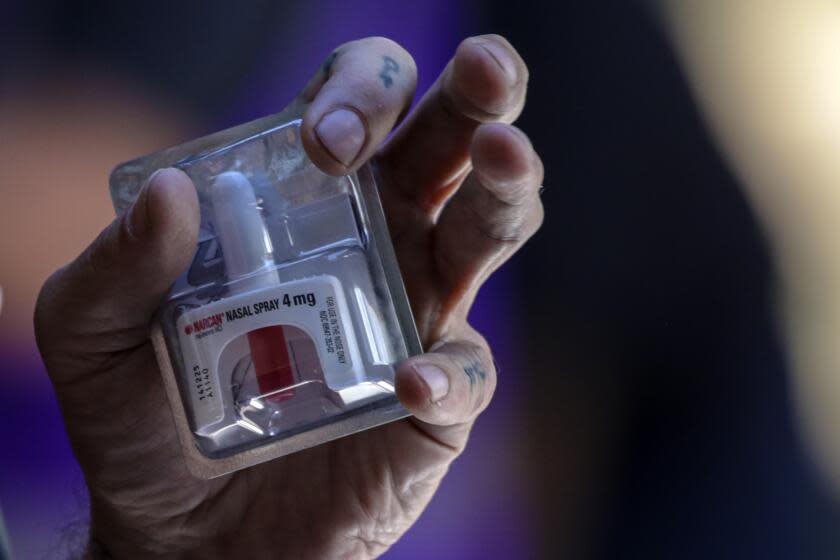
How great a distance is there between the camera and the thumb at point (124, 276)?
51cm

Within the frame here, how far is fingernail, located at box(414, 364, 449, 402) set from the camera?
0.51 metres

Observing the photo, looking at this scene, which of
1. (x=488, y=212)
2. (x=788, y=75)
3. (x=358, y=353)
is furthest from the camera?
(x=788, y=75)

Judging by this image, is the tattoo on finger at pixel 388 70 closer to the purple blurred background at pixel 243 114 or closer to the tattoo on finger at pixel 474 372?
the tattoo on finger at pixel 474 372

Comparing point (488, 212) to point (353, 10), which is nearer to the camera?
point (488, 212)

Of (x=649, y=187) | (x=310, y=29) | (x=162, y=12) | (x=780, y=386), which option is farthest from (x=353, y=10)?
(x=780, y=386)

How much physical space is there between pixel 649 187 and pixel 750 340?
210mm

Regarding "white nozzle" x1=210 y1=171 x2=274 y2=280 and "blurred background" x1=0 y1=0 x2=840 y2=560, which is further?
"blurred background" x1=0 y1=0 x2=840 y2=560

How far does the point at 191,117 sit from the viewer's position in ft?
3.16

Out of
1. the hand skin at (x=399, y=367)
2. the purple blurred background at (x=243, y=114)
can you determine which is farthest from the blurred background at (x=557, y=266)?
the hand skin at (x=399, y=367)

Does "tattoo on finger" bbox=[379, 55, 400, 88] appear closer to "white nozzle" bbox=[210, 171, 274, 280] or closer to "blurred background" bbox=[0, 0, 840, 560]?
"white nozzle" bbox=[210, 171, 274, 280]

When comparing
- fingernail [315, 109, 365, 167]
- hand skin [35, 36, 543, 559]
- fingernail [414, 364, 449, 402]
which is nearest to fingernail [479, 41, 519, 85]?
hand skin [35, 36, 543, 559]

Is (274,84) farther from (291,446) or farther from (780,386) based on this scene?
(780,386)

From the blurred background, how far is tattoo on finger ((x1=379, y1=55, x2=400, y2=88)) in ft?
1.15

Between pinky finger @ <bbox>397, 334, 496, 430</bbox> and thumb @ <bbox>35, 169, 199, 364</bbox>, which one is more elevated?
thumb @ <bbox>35, 169, 199, 364</bbox>
